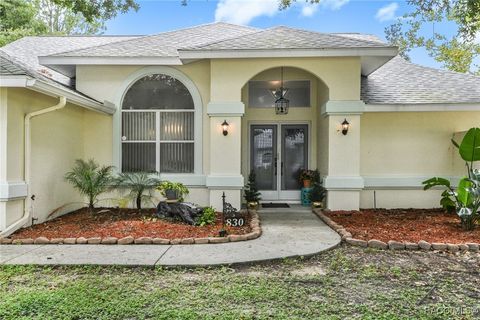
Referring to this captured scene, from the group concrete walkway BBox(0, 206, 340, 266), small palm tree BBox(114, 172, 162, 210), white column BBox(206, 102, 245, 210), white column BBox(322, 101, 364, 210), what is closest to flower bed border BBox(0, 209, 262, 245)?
concrete walkway BBox(0, 206, 340, 266)

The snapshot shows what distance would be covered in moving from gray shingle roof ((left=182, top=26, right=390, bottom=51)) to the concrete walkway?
464cm

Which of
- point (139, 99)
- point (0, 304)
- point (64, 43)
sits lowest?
point (0, 304)

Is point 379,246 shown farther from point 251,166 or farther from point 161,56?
point 161,56

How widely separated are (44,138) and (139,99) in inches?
110

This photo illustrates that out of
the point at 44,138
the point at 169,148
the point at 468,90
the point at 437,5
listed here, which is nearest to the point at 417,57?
the point at 468,90

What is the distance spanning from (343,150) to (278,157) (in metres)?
2.37

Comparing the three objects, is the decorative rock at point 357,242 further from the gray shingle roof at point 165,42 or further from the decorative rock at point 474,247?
the gray shingle roof at point 165,42

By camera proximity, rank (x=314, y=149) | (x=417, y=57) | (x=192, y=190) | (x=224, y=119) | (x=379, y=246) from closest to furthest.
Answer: (x=379, y=246) → (x=224, y=119) → (x=192, y=190) → (x=314, y=149) → (x=417, y=57)

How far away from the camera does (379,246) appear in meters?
5.82

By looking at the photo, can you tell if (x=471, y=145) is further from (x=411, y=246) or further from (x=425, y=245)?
(x=411, y=246)

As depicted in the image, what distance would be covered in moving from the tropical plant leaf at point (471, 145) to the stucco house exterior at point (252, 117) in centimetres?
154

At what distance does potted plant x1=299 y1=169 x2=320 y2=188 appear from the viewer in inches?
394

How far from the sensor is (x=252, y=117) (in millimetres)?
10555

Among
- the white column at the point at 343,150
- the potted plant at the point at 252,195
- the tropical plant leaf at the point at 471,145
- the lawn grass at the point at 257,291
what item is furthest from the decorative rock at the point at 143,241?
the tropical plant leaf at the point at 471,145
